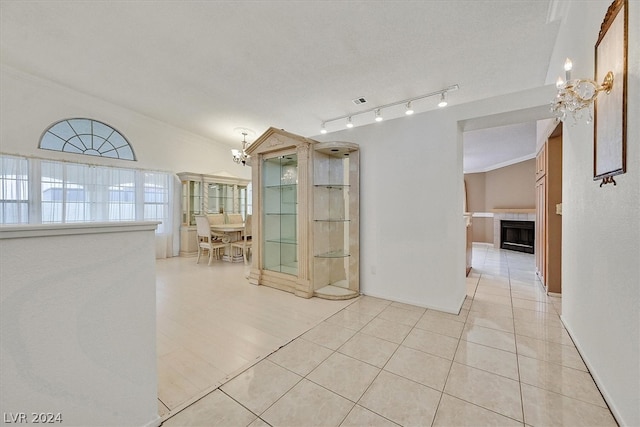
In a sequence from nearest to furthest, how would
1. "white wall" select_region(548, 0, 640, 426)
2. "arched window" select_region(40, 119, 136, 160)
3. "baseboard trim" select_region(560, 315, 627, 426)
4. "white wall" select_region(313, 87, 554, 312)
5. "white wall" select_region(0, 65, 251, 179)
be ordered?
"white wall" select_region(548, 0, 640, 426) → "baseboard trim" select_region(560, 315, 627, 426) → "white wall" select_region(313, 87, 554, 312) → "white wall" select_region(0, 65, 251, 179) → "arched window" select_region(40, 119, 136, 160)

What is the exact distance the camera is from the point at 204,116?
Answer: 527 centimetres

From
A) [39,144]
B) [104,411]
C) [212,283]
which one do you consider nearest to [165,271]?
[212,283]

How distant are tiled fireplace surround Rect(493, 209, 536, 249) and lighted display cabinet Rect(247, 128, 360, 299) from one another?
240 inches

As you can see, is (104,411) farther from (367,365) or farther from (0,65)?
(0,65)

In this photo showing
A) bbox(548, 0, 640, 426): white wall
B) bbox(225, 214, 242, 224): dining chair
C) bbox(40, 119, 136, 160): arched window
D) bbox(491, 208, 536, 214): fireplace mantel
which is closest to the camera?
bbox(548, 0, 640, 426): white wall

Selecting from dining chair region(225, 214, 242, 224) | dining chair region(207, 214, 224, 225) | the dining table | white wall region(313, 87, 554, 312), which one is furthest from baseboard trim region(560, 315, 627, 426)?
dining chair region(225, 214, 242, 224)

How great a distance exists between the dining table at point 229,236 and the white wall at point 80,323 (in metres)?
4.09

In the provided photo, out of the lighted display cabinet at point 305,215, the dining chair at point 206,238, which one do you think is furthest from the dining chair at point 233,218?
the lighted display cabinet at point 305,215

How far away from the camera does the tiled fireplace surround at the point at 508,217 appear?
6.64 metres

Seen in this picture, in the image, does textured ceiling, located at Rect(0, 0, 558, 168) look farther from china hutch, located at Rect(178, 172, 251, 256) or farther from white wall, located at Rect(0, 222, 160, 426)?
white wall, located at Rect(0, 222, 160, 426)

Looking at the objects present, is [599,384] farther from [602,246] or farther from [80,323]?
[80,323]

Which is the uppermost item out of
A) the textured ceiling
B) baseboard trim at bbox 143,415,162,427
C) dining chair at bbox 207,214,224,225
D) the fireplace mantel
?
the textured ceiling

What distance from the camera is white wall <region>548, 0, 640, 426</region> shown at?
1.14 meters

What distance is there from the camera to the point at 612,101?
132 centimetres
